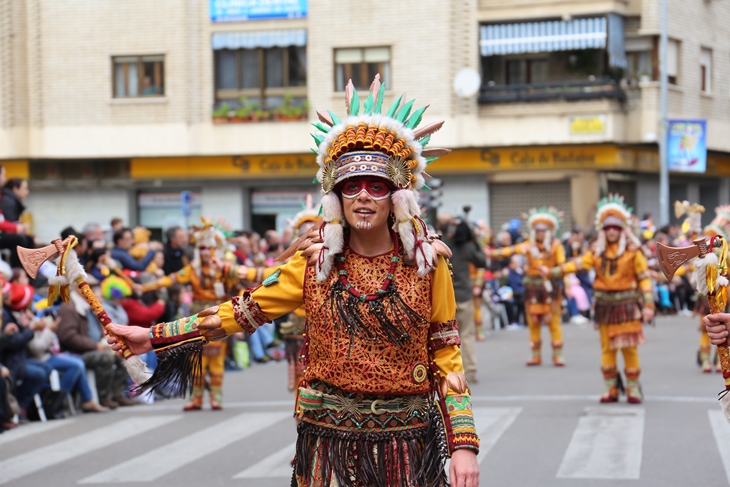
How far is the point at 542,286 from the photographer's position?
54.5ft

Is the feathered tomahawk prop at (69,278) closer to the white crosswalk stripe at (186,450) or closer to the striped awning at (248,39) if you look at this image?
the white crosswalk stripe at (186,450)

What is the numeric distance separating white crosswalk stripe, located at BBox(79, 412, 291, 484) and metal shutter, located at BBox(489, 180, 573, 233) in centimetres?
2073

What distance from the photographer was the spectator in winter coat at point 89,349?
12.7 metres

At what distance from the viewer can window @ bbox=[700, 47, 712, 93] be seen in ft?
115

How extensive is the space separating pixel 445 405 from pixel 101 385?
8981 mm

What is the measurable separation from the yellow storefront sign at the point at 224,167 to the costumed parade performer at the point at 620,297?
20795mm

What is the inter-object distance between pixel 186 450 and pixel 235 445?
45cm

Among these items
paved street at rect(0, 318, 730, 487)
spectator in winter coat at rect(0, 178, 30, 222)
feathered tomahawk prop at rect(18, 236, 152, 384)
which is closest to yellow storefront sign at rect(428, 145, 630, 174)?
paved street at rect(0, 318, 730, 487)

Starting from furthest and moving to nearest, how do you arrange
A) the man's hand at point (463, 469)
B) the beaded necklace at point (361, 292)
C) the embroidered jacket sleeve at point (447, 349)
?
the beaded necklace at point (361, 292) < the embroidered jacket sleeve at point (447, 349) < the man's hand at point (463, 469)

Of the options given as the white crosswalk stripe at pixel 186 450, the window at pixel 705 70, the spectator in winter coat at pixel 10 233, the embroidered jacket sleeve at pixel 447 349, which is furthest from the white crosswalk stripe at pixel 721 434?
the window at pixel 705 70

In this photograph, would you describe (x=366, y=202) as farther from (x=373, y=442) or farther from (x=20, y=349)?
(x=20, y=349)

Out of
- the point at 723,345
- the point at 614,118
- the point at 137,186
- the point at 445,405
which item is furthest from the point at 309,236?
the point at 137,186

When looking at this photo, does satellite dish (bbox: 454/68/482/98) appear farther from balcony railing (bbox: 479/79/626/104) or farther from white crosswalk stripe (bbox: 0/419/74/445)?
white crosswalk stripe (bbox: 0/419/74/445)

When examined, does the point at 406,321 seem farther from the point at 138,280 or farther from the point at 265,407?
the point at 138,280
